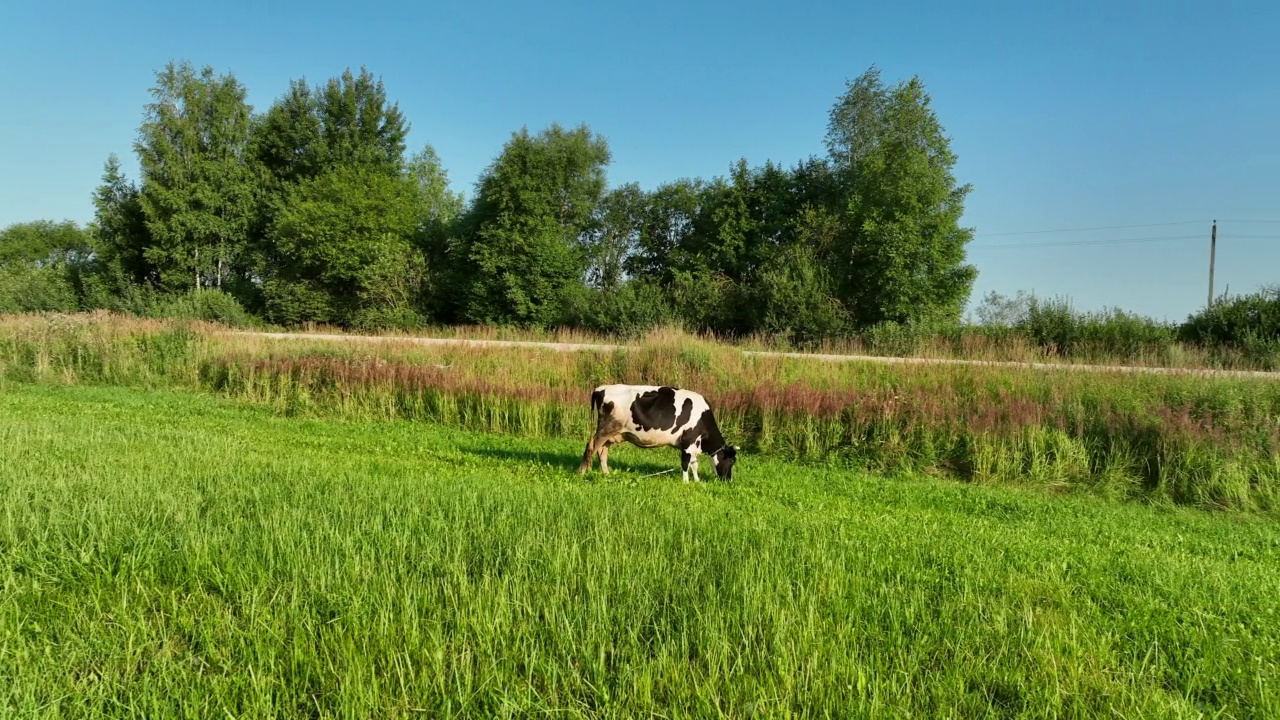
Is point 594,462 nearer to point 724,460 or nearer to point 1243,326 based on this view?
point 724,460

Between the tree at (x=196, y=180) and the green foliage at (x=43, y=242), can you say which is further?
the green foliage at (x=43, y=242)

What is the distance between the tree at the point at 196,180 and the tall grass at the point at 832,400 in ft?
86.3

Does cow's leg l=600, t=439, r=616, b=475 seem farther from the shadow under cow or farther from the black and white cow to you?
the shadow under cow

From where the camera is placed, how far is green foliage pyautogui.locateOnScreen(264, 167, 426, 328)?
39.7 meters

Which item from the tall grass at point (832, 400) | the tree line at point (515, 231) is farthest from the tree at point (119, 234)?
the tall grass at point (832, 400)

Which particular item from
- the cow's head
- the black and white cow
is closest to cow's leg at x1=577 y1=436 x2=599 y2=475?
the black and white cow

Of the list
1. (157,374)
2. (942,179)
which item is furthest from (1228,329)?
(157,374)

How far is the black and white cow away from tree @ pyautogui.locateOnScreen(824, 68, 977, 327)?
2565cm

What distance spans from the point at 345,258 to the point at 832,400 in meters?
36.9

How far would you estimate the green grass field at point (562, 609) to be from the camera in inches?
100

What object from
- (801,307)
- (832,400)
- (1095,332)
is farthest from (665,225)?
(832,400)

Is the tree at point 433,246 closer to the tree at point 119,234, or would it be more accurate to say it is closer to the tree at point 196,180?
the tree at point 196,180

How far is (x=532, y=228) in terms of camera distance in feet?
129

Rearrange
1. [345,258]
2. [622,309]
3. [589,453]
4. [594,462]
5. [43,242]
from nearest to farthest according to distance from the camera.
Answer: [589,453] < [594,462] < [622,309] < [345,258] < [43,242]
